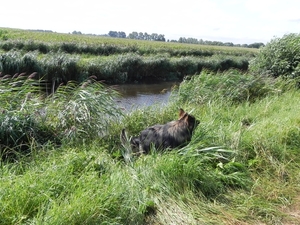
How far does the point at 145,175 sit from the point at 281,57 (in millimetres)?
7737

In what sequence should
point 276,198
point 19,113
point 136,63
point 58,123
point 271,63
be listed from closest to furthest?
point 276,198, point 19,113, point 58,123, point 271,63, point 136,63

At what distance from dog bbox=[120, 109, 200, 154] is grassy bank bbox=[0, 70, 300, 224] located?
16 centimetres

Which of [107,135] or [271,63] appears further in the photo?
[271,63]

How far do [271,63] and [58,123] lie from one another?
7.49 m

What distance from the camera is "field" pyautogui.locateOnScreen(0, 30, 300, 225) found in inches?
88.6

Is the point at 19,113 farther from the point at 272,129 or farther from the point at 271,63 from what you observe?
the point at 271,63

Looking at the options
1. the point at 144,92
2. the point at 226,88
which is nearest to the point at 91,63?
the point at 144,92

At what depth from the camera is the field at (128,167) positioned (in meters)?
2.25

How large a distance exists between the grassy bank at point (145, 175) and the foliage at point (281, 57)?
4.20 m

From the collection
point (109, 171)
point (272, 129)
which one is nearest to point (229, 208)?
point (109, 171)

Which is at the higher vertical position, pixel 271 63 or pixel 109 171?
pixel 271 63

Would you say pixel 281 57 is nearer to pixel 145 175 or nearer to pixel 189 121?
pixel 189 121

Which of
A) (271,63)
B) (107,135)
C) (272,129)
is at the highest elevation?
(271,63)

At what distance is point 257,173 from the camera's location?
335 centimetres
